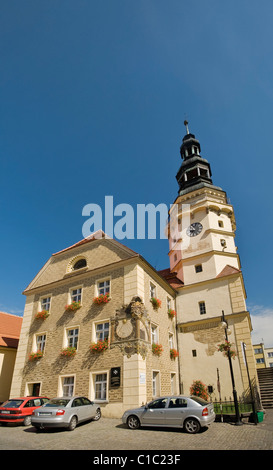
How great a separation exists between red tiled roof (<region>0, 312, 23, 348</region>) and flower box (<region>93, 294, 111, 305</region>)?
427 inches

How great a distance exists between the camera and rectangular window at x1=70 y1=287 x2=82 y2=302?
70.6 feet

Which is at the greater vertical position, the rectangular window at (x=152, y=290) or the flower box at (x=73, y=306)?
the rectangular window at (x=152, y=290)

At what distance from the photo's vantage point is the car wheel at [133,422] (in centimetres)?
1273

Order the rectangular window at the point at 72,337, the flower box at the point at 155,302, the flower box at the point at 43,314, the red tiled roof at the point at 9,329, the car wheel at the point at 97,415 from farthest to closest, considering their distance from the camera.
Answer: the red tiled roof at the point at 9,329 → the flower box at the point at 43,314 → the flower box at the point at 155,302 → the rectangular window at the point at 72,337 → the car wheel at the point at 97,415

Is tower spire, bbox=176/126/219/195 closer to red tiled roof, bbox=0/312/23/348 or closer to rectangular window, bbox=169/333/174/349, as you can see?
rectangular window, bbox=169/333/174/349

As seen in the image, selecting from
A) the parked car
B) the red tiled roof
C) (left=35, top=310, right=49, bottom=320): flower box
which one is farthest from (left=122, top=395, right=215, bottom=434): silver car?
the red tiled roof

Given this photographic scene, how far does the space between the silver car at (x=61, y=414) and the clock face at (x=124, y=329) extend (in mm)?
4437

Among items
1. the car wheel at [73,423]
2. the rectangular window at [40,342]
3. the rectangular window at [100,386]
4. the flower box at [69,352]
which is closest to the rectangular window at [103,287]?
the flower box at [69,352]

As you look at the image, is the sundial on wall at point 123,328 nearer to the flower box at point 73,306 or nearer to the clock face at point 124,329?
the clock face at point 124,329

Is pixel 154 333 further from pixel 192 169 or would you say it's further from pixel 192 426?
pixel 192 169

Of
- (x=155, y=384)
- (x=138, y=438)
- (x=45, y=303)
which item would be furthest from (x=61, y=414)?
(x=45, y=303)

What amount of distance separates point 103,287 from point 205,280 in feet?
31.4
